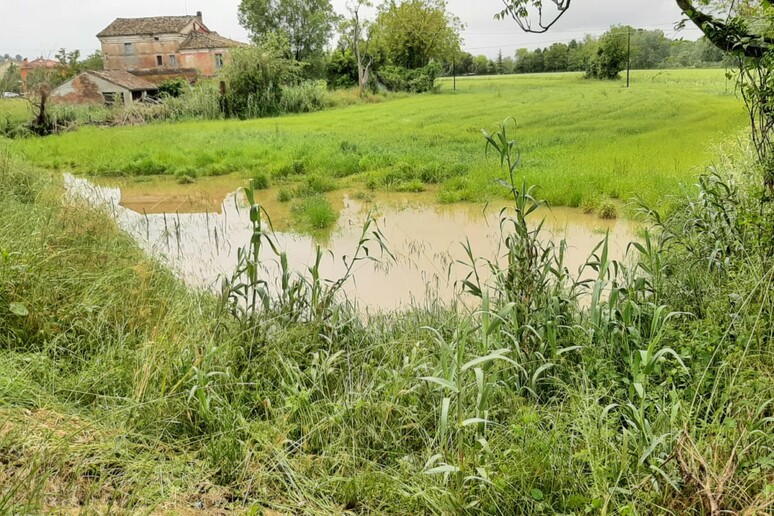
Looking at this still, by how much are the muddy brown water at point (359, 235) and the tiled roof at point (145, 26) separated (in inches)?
1202

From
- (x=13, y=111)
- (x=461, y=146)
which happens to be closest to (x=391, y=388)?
(x=461, y=146)

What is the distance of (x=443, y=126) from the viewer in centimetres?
1515

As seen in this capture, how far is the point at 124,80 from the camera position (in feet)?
97.9

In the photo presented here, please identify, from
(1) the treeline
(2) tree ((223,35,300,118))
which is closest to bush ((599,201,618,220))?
(1) the treeline

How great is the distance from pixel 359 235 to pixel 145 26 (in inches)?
1403

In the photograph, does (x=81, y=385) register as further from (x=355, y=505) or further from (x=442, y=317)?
(x=442, y=317)

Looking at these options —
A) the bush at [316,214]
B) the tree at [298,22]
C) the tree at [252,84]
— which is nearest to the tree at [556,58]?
the tree at [298,22]

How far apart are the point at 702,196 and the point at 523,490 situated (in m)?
2.70

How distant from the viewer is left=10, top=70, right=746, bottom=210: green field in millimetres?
8625

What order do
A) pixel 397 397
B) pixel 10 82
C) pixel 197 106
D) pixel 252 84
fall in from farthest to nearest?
1. pixel 10 82
2. pixel 252 84
3. pixel 197 106
4. pixel 397 397

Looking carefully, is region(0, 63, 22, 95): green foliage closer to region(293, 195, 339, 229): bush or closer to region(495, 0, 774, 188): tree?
region(293, 195, 339, 229): bush

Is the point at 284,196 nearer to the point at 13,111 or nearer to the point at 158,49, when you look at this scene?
the point at 13,111

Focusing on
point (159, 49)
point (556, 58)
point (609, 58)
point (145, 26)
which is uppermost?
point (145, 26)

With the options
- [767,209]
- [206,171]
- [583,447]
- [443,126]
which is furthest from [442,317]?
[443,126]
